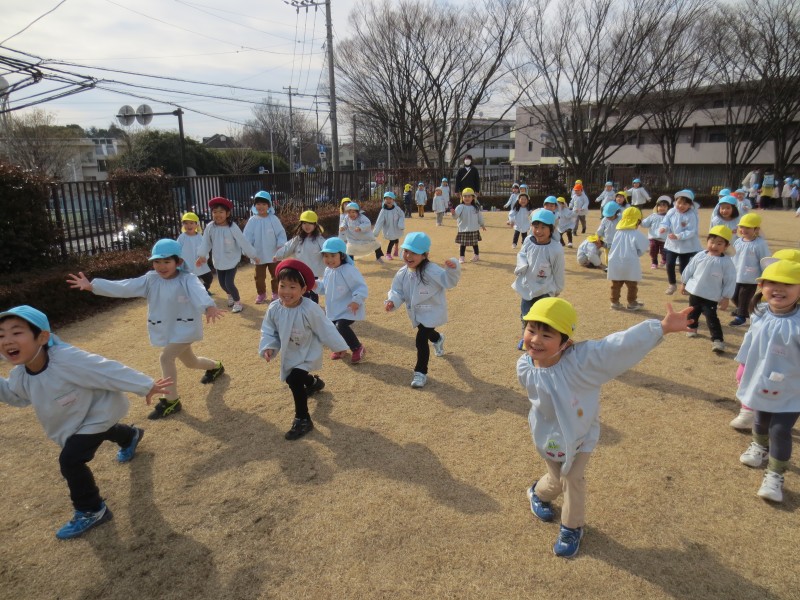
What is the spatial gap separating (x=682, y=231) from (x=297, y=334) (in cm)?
644

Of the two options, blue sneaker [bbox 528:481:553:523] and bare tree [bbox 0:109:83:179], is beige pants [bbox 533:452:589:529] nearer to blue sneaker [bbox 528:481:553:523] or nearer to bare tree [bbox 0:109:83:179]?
blue sneaker [bbox 528:481:553:523]

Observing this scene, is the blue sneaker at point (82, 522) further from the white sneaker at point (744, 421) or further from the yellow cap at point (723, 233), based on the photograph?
the yellow cap at point (723, 233)

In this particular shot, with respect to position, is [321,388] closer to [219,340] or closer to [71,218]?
[219,340]

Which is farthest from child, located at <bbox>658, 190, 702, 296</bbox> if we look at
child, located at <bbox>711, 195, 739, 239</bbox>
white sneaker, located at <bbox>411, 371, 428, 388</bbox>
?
white sneaker, located at <bbox>411, 371, 428, 388</bbox>

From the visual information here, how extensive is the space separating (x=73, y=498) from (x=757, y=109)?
113ft

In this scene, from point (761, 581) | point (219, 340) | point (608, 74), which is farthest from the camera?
point (608, 74)

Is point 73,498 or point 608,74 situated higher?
point 608,74

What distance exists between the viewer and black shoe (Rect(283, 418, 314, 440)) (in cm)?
404

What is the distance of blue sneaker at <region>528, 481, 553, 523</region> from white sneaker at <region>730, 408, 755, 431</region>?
1.99m

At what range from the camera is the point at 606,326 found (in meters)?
6.80

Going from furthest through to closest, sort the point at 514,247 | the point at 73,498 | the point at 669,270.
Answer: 1. the point at 514,247
2. the point at 669,270
3. the point at 73,498

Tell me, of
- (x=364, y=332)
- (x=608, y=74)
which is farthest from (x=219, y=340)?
(x=608, y=74)

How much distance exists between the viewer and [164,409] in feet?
14.8

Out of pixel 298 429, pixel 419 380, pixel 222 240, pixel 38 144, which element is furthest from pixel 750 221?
pixel 38 144
